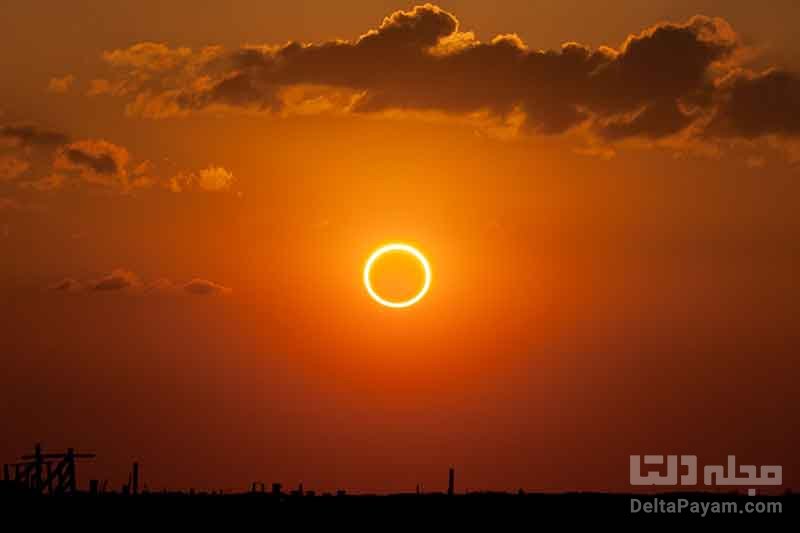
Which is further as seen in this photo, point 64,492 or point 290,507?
point 64,492

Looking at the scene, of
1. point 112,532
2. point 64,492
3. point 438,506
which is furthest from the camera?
point 64,492

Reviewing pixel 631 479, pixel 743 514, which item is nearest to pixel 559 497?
pixel 631 479

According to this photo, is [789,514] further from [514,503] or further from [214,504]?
[214,504]

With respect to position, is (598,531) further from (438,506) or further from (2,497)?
(2,497)

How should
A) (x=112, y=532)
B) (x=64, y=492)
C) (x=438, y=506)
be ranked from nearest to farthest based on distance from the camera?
1. (x=112, y=532)
2. (x=438, y=506)
3. (x=64, y=492)

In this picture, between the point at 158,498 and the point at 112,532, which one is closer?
the point at 112,532

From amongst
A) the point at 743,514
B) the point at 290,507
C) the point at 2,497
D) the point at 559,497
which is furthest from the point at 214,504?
the point at 743,514

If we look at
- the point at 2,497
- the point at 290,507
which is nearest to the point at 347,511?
the point at 290,507

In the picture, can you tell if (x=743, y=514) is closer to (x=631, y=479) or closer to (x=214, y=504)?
(x=631, y=479)
